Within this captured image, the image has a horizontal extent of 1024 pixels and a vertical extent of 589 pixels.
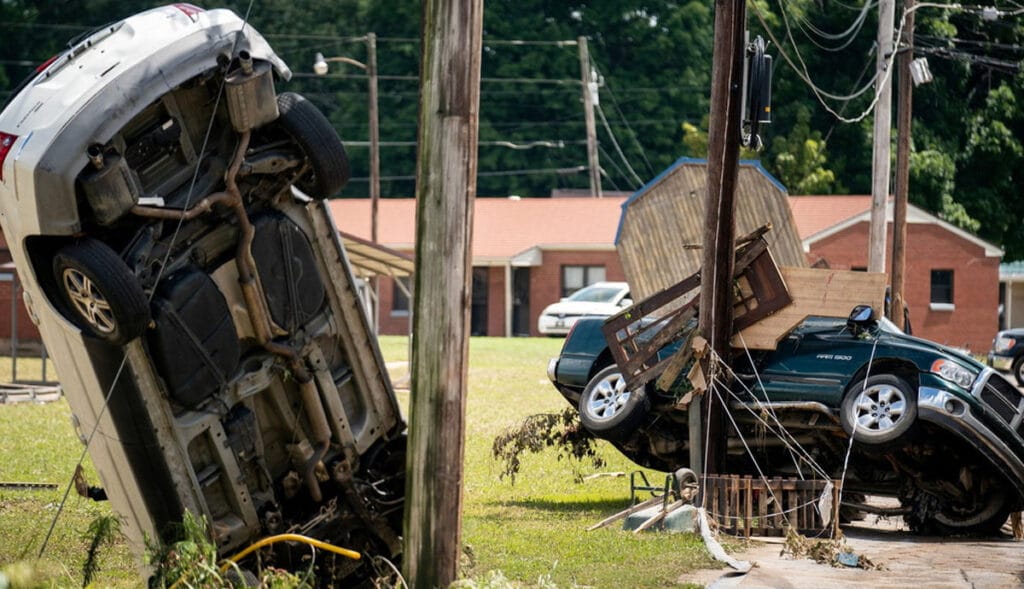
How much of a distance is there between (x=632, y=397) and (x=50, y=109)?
7.14 metres

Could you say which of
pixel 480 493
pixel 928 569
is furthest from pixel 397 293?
pixel 928 569

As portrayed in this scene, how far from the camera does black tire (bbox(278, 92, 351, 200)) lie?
8852 millimetres

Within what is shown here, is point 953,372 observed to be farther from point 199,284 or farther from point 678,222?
point 678,222

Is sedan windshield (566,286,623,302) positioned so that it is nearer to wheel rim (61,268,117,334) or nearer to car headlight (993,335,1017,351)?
car headlight (993,335,1017,351)

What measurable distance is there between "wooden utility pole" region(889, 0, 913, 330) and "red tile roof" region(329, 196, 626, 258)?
65.6 ft

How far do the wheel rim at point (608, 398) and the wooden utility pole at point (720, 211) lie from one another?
72 cm

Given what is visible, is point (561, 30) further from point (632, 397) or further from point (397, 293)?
point (632, 397)

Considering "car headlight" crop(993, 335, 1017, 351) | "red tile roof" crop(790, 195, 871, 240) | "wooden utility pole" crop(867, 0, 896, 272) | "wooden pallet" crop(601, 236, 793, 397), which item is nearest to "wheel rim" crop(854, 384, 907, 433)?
"wooden pallet" crop(601, 236, 793, 397)

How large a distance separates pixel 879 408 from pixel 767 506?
126 cm

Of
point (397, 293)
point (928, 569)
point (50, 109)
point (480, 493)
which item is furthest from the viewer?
point (397, 293)

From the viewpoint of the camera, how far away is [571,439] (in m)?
14.7

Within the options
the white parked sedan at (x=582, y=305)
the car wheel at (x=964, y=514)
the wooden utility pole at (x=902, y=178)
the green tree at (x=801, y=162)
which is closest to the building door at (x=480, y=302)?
the white parked sedan at (x=582, y=305)

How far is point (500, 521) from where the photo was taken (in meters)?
12.8

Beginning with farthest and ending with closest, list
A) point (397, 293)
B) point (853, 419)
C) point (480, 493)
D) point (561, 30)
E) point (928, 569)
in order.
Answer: point (561, 30) → point (397, 293) → point (480, 493) → point (853, 419) → point (928, 569)
